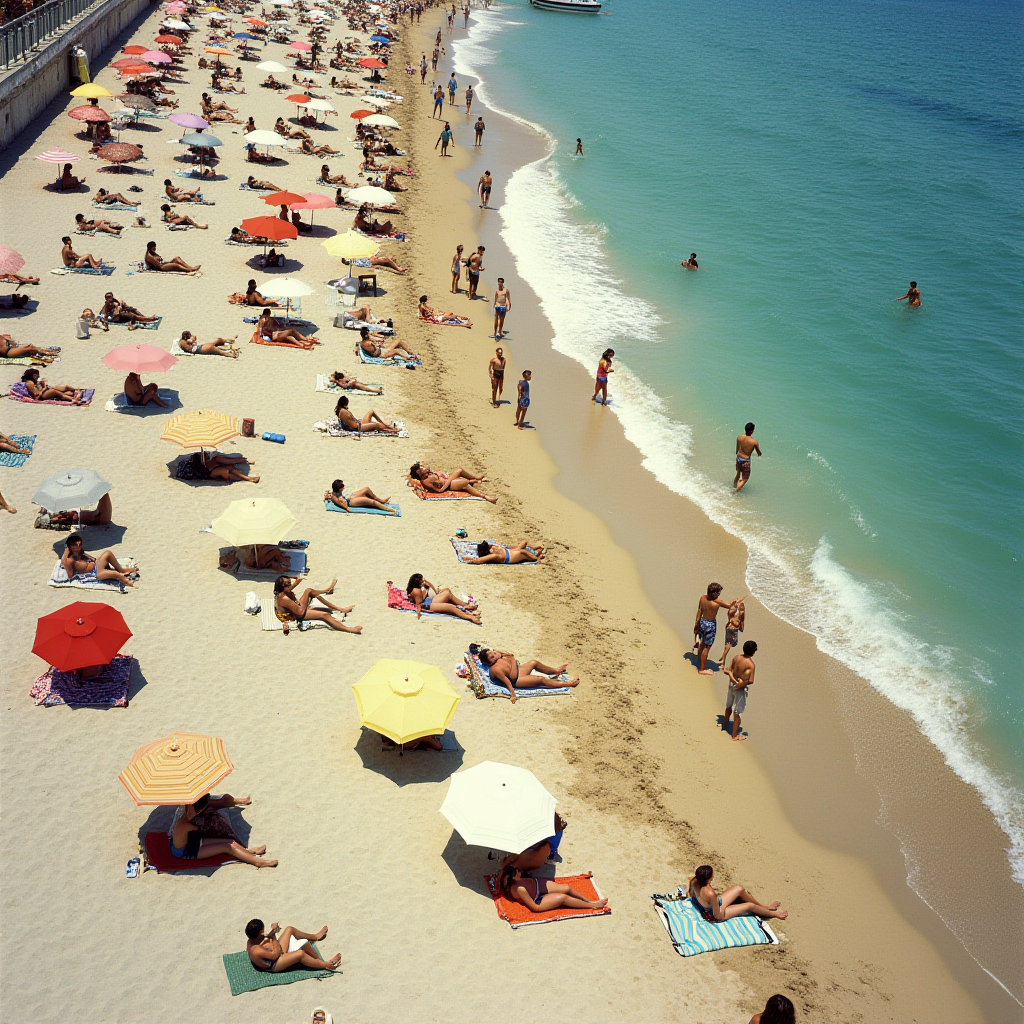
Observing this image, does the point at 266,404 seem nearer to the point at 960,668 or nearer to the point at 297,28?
the point at 960,668

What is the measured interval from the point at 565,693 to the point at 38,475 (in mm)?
8185

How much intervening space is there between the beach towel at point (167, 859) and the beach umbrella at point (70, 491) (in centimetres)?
479

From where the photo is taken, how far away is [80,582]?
10.9m

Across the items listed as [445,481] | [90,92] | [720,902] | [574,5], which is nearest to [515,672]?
[720,902]

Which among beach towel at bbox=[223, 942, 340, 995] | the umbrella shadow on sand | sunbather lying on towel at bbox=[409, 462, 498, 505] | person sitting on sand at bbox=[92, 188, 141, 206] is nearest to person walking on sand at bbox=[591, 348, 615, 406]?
sunbather lying on towel at bbox=[409, 462, 498, 505]

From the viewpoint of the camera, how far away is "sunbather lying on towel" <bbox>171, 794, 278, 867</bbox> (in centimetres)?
796

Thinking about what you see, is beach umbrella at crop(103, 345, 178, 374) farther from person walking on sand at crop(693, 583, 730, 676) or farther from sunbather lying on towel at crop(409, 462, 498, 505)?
person walking on sand at crop(693, 583, 730, 676)

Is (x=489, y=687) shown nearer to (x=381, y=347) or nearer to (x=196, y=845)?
(x=196, y=845)

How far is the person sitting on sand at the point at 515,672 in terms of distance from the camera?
10.8 m

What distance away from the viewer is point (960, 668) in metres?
13.1

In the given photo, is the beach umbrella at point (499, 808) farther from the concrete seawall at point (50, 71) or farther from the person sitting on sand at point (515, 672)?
the concrete seawall at point (50, 71)

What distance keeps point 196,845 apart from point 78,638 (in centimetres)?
263

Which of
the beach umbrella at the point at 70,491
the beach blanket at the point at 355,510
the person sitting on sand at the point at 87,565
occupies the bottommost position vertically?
the beach blanket at the point at 355,510

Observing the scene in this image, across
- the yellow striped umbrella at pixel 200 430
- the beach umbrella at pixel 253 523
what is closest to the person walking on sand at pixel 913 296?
the yellow striped umbrella at pixel 200 430
